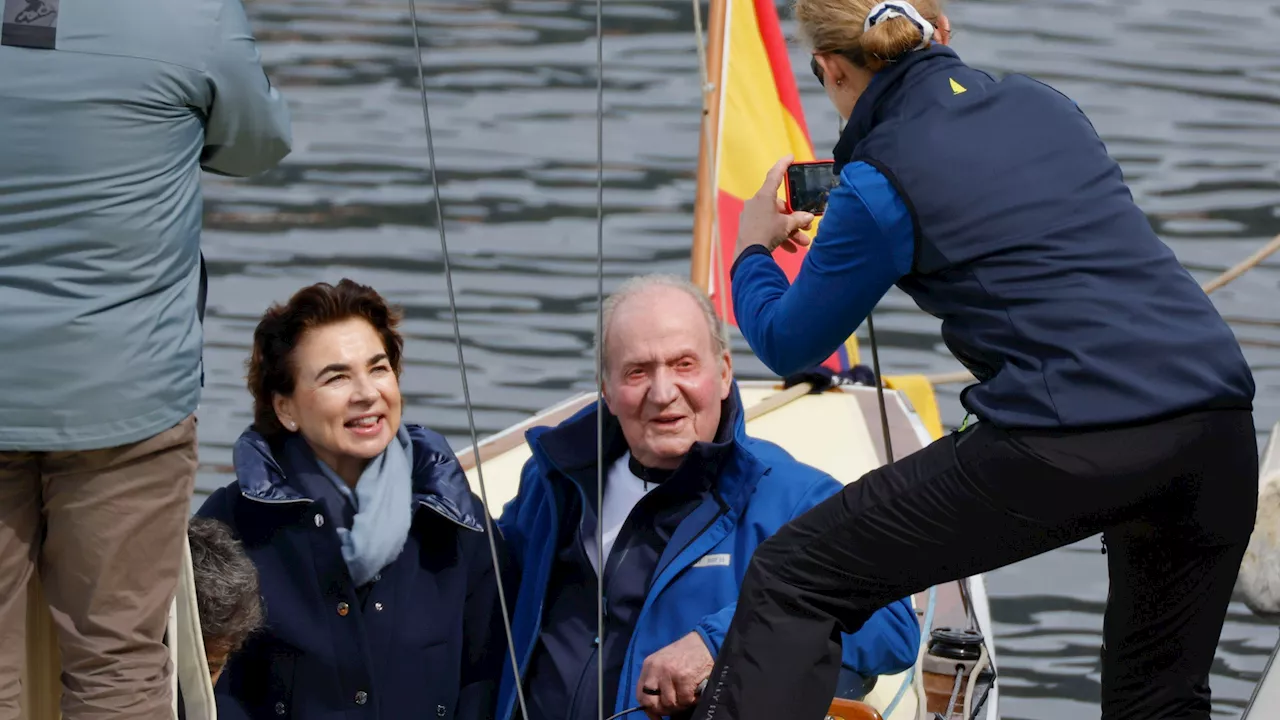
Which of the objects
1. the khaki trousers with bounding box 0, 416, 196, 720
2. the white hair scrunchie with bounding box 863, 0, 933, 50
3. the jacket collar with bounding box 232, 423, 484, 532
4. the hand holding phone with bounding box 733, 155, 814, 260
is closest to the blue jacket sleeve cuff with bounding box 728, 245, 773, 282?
the hand holding phone with bounding box 733, 155, 814, 260

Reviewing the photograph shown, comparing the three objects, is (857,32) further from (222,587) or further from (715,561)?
(222,587)

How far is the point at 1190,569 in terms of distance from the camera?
9.51ft

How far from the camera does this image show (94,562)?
2727 mm

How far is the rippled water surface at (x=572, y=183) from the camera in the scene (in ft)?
26.7

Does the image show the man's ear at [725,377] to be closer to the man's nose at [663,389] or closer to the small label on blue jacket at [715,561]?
the man's nose at [663,389]

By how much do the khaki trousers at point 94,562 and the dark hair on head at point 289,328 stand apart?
715 millimetres

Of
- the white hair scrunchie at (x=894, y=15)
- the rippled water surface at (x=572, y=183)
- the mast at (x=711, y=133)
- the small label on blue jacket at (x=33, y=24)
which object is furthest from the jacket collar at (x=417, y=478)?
the rippled water surface at (x=572, y=183)

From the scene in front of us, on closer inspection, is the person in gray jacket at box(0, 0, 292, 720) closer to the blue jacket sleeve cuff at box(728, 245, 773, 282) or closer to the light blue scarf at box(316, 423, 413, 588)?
the light blue scarf at box(316, 423, 413, 588)

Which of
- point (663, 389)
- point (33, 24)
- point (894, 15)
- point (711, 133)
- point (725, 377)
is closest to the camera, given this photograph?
point (33, 24)

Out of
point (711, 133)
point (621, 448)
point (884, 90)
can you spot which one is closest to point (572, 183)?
point (711, 133)

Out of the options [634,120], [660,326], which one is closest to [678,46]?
[634,120]

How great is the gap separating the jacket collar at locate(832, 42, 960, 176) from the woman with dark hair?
0.97 meters

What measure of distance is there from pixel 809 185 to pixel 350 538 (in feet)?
3.07

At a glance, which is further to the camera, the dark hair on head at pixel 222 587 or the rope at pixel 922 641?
the rope at pixel 922 641
